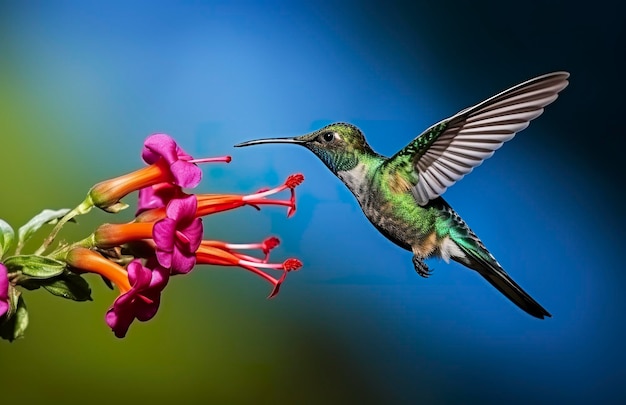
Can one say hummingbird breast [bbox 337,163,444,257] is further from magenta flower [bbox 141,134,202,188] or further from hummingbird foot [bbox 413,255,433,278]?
magenta flower [bbox 141,134,202,188]

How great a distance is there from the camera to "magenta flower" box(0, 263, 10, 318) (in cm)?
54

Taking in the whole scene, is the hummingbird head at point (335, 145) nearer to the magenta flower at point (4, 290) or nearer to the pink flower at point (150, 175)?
the pink flower at point (150, 175)

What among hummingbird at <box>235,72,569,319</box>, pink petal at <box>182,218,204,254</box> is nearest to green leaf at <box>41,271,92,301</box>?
pink petal at <box>182,218,204,254</box>

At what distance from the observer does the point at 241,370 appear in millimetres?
2018

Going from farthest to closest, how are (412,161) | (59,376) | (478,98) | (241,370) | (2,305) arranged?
1. (478,98)
2. (241,370)
3. (59,376)
4. (412,161)
5. (2,305)

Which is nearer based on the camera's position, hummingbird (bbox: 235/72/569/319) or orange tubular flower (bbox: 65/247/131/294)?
orange tubular flower (bbox: 65/247/131/294)

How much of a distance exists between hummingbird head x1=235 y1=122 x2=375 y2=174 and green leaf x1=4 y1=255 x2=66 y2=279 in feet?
1.34

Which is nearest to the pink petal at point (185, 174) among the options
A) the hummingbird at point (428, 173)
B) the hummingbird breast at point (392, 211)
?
the hummingbird at point (428, 173)

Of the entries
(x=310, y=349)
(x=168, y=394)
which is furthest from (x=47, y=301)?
(x=310, y=349)

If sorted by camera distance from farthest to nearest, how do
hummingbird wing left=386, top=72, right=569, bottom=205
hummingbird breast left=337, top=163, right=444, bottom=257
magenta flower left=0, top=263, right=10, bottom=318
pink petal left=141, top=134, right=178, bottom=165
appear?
1. hummingbird breast left=337, top=163, right=444, bottom=257
2. hummingbird wing left=386, top=72, right=569, bottom=205
3. pink petal left=141, top=134, right=178, bottom=165
4. magenta flower left=0, top=263, right=10, bottom=318

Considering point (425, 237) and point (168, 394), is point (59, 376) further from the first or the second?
point (425, 237)

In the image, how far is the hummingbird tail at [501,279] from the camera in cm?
98

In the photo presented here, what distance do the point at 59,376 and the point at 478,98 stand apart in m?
1.44

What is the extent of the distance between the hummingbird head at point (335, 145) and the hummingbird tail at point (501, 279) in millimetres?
207
